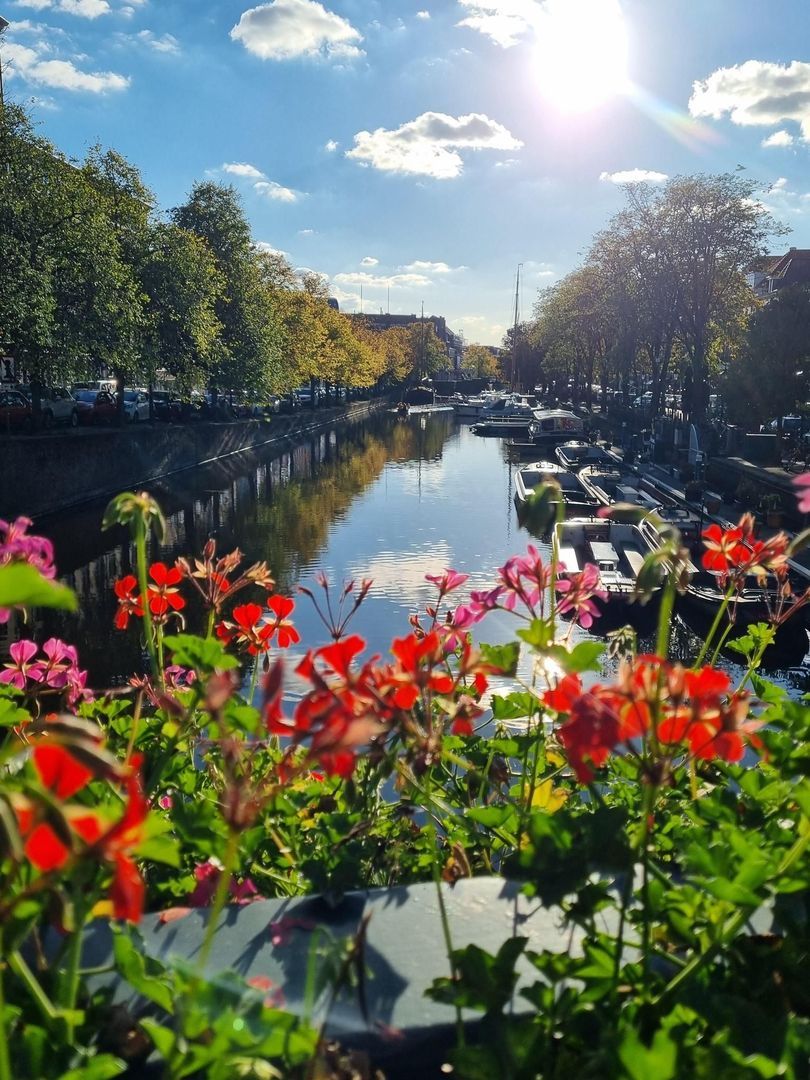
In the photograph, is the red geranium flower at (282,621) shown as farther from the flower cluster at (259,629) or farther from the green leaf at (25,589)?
the green leaf at (25,589)

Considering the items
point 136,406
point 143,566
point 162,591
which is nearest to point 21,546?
point 143,566

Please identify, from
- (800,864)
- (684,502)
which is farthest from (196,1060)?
(684,502)

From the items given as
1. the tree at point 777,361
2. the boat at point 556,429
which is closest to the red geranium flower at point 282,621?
the tree at point 777,361

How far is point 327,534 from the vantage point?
91.0 feet

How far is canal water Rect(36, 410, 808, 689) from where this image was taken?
1759cm

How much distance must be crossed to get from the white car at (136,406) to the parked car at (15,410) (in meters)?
7.71

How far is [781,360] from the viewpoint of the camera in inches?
1337

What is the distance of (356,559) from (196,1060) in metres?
23.3

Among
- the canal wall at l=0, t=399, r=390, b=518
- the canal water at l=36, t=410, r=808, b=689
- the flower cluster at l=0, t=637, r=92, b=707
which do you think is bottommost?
the canal water at l=36, t=410, r=808, b=689

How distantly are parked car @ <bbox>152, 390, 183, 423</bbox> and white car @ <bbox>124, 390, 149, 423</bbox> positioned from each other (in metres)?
0.42

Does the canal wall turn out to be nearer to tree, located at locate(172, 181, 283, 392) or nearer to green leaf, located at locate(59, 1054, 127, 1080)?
tree, located at locate(172, 181, 283, 392)

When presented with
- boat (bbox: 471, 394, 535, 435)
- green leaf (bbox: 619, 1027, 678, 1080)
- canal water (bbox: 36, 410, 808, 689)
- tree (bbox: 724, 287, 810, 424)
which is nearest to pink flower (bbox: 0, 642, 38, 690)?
green leaf (bbox: 619, 1027, 678, 1080)

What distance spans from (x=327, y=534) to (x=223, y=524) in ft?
11.1

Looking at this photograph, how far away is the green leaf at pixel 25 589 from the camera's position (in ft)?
2.38
